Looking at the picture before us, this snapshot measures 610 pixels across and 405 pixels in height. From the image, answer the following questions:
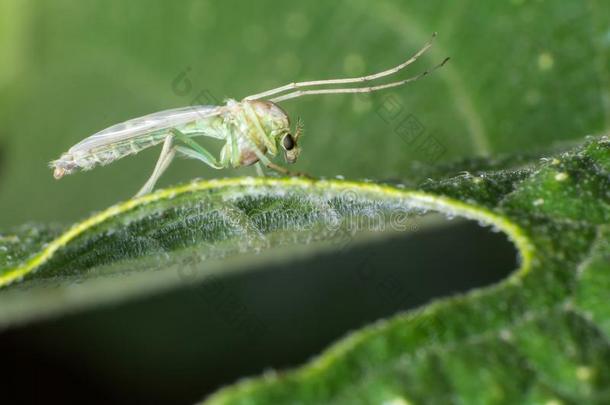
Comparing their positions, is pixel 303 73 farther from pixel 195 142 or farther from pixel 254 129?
pixel 195 142

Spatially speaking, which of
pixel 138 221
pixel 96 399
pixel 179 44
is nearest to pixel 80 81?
pixel 179 44

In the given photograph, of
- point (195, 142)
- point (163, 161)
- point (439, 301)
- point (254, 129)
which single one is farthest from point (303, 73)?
point (439, 301)

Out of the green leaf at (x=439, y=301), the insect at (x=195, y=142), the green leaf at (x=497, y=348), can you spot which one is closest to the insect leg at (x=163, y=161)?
the insect at (x=195, y=142)

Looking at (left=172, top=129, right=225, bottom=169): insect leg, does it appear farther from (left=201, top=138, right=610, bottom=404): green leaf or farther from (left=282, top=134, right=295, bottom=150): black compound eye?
(left=201, top=138, right=610, bottom=404): green leaf

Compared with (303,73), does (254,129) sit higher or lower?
lower

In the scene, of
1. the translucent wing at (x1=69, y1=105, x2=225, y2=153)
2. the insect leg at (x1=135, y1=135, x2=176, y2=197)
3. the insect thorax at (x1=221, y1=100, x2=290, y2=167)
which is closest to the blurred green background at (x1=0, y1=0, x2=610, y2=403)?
the insect thorax at (x1=221, y1=100, x2=290, y2=167)

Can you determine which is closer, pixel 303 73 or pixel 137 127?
pixel 137 127
